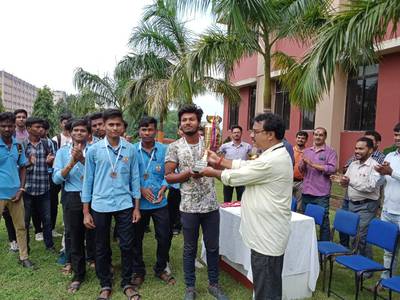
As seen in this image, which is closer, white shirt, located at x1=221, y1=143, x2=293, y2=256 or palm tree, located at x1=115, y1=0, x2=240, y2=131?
white shirt, located at x1=221, y1=143, x2=293, y2=256

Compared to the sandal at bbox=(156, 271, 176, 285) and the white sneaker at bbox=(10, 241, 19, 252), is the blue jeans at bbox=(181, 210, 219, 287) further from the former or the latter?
the white sneaker at bbox=(10, 241, 19, 252)

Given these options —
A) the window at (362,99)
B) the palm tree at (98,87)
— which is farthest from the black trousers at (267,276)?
the palm tree at (98,87)

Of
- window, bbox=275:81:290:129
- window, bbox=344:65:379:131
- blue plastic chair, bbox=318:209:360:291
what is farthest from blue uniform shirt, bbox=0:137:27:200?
window, bbox=275:81:290:129

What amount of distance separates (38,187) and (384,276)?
4.45 m

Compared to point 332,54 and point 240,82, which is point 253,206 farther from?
point 240,82

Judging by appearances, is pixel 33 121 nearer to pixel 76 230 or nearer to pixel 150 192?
pixel 76 230

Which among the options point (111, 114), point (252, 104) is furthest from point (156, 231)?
point (252, 104)

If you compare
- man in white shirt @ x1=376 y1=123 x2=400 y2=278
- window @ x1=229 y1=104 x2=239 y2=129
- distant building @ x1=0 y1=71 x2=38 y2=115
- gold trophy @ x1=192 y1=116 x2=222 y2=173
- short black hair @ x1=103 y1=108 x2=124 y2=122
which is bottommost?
man in white shirt @ x1=376 y1=123 x2=400 y2=278

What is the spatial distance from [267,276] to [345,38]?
3.51 meters

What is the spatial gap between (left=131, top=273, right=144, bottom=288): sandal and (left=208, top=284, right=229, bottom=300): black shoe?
0.80 meters

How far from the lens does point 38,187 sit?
15.8ft

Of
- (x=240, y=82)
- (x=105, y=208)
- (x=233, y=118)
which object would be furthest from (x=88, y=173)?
(x=233, y=118)

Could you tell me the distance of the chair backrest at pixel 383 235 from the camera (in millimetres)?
3700

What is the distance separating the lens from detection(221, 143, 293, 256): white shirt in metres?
2.64
